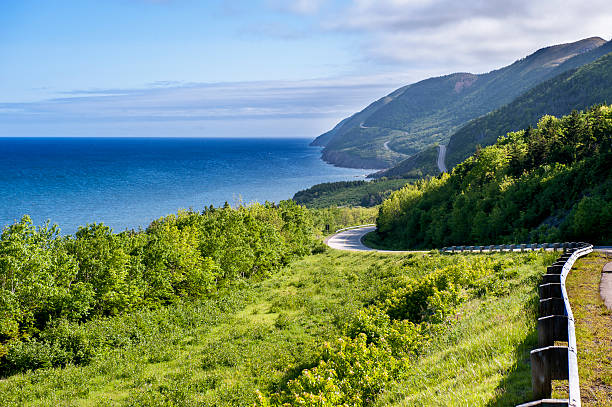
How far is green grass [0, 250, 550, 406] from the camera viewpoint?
9.06 meters

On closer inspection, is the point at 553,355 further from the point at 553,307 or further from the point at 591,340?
the point at 591,340

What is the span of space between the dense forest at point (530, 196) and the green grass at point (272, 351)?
48.5 ft

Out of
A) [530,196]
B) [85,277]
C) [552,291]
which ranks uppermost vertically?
[552,291]

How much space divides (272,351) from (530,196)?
163 feet

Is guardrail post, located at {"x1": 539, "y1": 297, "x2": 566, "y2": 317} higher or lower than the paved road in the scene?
higher

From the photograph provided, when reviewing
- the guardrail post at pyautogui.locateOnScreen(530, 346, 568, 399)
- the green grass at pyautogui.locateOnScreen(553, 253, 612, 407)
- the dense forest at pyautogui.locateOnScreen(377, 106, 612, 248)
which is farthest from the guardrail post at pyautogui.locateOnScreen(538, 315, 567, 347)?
the dense forest at pyautogui.locateOnScreen(377, 106, 612, 248)

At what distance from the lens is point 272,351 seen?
2323cm

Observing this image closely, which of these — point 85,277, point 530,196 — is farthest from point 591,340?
point 530,196

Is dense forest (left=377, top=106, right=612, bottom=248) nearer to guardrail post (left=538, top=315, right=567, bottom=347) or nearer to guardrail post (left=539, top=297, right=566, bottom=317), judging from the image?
guardrail post (left=539, top=297, right=566, bottom=317)

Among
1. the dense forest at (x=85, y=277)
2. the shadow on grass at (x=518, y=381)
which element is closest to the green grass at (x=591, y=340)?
the shadow on grass at (x=518, y=381)

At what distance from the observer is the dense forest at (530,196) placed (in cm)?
4003

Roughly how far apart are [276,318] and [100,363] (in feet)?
41.7

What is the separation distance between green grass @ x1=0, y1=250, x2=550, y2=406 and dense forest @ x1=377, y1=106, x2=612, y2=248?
14794mm

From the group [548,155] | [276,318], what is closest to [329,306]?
[276,318]
